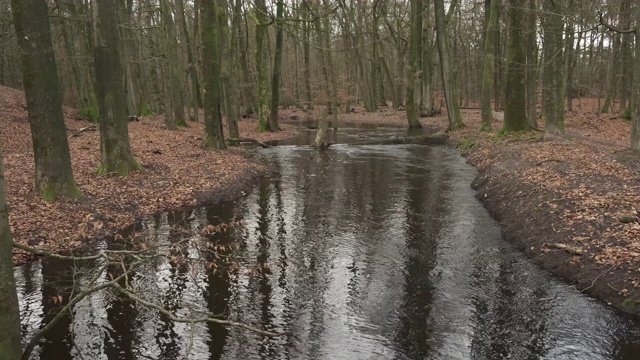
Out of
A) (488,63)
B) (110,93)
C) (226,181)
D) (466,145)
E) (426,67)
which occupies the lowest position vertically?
(226,181)

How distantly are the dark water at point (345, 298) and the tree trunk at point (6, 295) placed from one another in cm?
135

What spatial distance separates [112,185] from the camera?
12445mm

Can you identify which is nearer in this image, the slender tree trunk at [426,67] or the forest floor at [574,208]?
the forest floor at [574,208]

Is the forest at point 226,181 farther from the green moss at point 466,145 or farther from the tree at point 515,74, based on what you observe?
the green moss at point 466,145

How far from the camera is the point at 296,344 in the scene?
609 cm

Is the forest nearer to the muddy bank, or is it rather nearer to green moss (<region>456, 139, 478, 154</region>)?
the muddy bank

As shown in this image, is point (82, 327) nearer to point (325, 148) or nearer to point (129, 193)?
point (129, 193)

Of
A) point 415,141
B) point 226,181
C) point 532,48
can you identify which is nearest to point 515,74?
point 532,48

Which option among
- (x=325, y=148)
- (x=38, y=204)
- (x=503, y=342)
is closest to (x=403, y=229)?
(x=503, y=342)

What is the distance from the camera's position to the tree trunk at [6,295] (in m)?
3.69

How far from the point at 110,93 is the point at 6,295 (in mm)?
10147

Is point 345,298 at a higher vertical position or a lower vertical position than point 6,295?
lower

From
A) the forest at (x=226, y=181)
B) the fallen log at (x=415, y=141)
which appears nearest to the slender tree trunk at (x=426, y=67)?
the forest at (x=226, y=181)

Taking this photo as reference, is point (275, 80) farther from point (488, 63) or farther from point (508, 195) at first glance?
point (508, 195)
